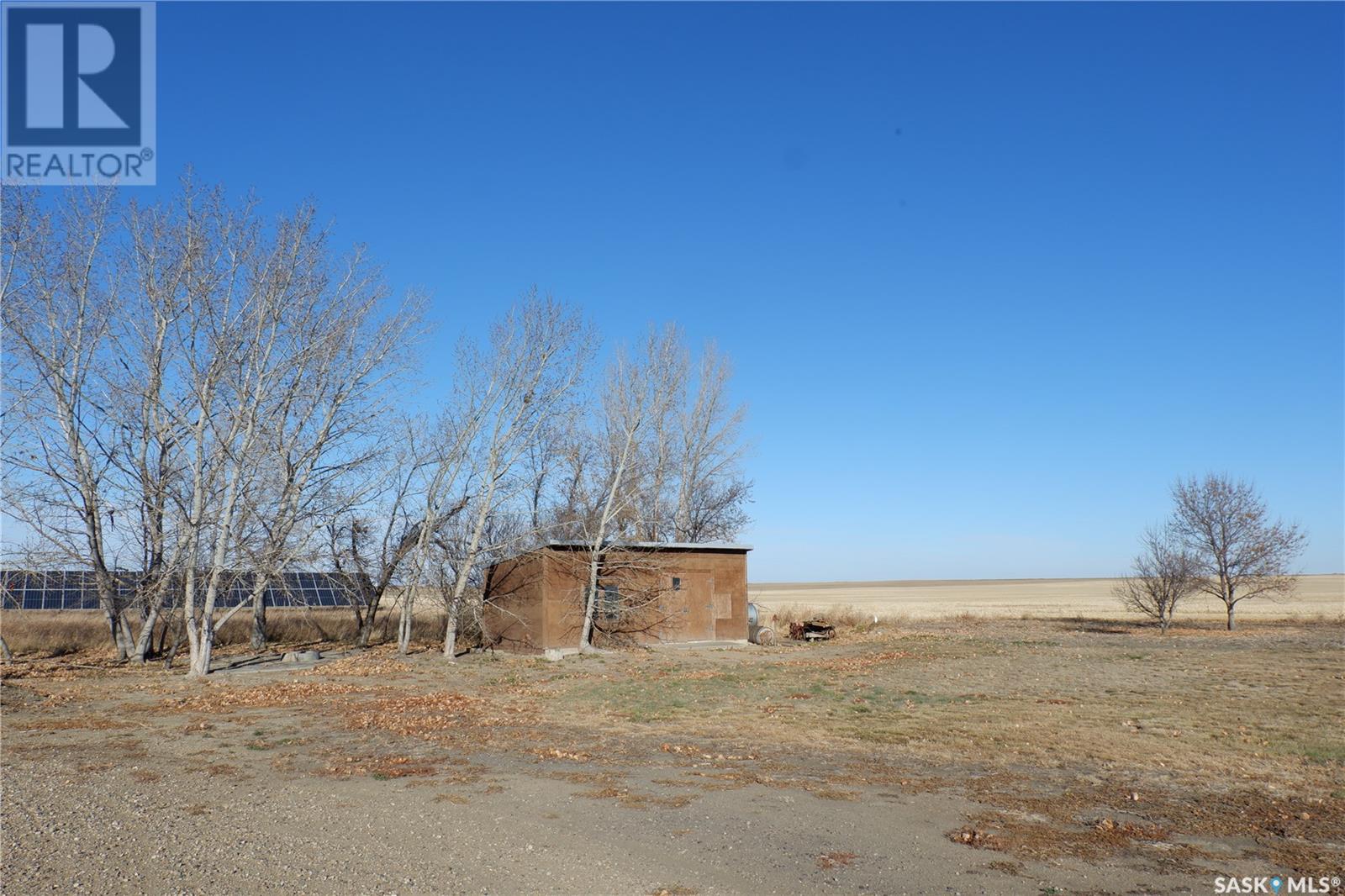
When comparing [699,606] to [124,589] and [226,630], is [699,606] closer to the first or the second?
[124,589]

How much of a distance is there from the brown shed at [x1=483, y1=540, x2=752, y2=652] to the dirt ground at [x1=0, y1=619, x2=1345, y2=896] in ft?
26.1

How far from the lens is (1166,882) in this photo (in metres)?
6.45

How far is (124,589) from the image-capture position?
81.6 ft

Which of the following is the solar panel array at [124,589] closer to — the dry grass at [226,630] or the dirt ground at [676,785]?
the dry grass at [226,630]

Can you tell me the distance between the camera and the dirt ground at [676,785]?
6715 mm

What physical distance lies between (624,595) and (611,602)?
470 mm

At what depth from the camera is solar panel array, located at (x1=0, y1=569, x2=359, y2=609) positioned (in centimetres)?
2364

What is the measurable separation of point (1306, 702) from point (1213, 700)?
136 cm

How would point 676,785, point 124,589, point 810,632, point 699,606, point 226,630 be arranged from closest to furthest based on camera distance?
point 676,785, point 124,589, point 699,606, point 226,630, point 810,632

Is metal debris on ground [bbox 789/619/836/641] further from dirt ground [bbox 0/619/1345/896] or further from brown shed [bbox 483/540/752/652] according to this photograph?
dirt ground [bbox 0/619/1345/896]

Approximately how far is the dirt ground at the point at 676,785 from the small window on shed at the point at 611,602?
29.1 feet

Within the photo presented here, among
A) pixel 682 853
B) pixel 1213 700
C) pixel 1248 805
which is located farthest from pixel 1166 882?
pixel 1213 700

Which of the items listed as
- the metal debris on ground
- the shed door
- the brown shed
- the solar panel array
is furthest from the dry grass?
the metal debris on ground

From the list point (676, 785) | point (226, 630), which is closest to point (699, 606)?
point (226, 630)
